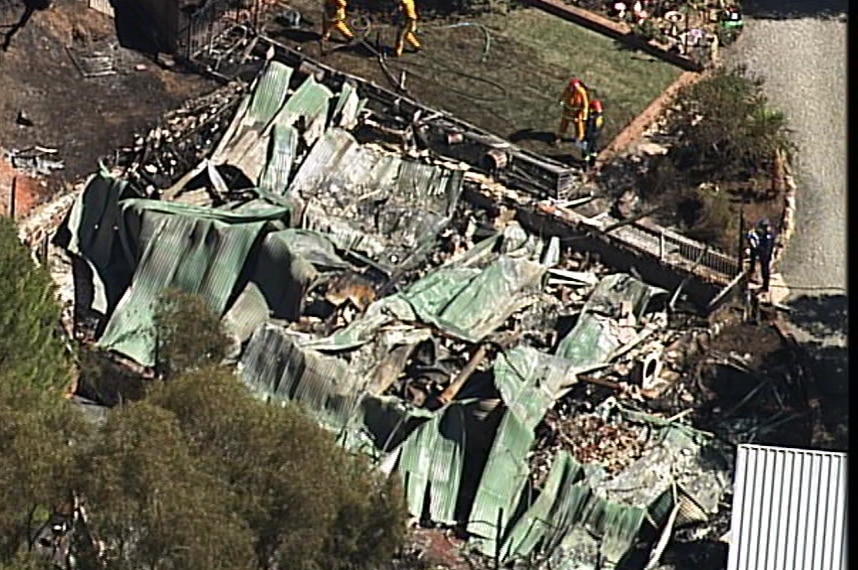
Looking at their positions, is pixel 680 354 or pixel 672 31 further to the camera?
pixel 672 31

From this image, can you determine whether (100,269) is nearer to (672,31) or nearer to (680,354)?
(680,354)

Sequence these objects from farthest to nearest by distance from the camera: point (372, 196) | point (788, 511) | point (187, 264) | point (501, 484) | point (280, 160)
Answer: point (280, 160) → point (372, 196) → point (187, 264) → point (501, 484) → point (788, 511)

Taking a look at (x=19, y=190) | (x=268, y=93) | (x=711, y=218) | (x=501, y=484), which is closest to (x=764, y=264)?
(x=711, y=218)

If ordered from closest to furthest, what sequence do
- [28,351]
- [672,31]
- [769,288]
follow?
[28,351] < [769,288] < [672,31]

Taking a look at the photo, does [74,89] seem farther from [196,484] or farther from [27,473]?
[196,484]

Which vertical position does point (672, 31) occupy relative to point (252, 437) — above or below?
above

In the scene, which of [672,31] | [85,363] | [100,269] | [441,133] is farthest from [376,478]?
[672,31]

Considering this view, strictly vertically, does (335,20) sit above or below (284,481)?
above
